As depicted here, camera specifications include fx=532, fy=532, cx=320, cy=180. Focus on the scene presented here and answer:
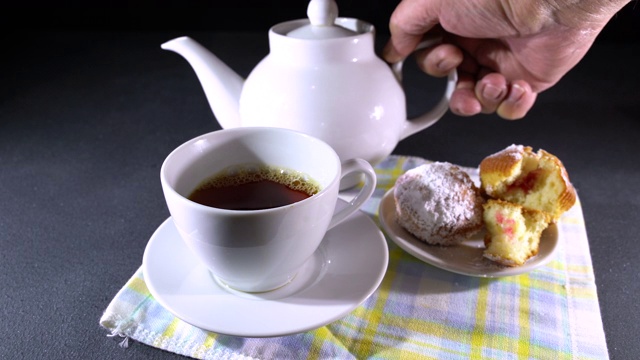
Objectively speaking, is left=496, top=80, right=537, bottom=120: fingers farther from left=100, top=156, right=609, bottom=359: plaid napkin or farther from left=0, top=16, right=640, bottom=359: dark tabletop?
left=100, top=156, right=609, bottom=359: plaid napkin

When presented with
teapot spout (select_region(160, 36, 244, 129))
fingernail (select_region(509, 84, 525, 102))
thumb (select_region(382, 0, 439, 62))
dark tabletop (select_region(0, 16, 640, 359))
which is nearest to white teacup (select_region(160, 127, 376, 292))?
dark tabletop (select_region(0, 16, 640, 359))

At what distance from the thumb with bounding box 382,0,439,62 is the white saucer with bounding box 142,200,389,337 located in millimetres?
380

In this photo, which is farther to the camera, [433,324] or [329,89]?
[329,89]

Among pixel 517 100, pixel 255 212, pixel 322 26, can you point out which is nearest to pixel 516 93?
pixel 517 100

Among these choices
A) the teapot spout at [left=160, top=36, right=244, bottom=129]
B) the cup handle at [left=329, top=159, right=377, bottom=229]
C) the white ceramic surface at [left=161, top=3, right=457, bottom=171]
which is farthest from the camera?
the teapot spout at [left=160, top=36, right=244, bottom=129]

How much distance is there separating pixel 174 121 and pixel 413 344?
0.80 m

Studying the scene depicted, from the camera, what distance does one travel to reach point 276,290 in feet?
1.88

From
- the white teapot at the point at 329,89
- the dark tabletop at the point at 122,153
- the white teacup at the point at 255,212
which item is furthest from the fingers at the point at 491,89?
the white teacup at the point at 255,212

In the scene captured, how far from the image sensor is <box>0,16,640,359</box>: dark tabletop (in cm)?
62

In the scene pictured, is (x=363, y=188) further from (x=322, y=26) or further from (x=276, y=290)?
(x=322, y=26)

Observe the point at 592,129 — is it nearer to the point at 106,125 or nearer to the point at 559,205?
the point at 559,205

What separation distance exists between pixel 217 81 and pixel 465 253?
476mm

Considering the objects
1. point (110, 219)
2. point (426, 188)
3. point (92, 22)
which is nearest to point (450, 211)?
point (426, 188)

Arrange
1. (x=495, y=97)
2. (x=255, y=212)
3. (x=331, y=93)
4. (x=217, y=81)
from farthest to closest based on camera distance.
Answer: (x=495, y=97), (x=217, y=81), (x=331, y=93), (x=255, y=212)
